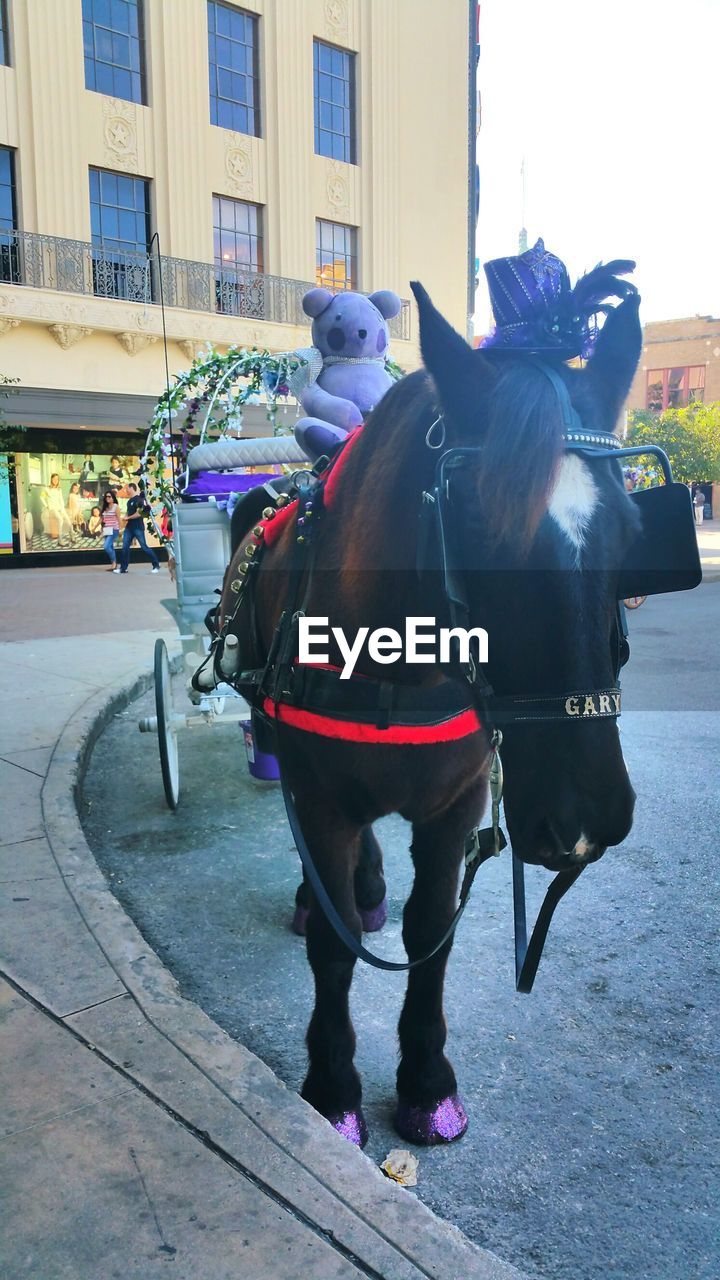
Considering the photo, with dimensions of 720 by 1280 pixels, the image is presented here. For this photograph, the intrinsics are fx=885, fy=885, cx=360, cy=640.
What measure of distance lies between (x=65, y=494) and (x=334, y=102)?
12.1 meters

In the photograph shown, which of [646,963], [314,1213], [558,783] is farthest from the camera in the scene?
[646,963]

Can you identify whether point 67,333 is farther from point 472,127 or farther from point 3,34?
point 472,127

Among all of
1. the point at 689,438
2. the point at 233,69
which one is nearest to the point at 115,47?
the point at 233,69

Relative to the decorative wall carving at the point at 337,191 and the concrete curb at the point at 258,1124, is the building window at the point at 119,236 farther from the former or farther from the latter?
the concrete curb at the point at 258,1124

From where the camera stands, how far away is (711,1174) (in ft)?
7.20

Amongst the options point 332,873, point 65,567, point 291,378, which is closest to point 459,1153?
point 332,873

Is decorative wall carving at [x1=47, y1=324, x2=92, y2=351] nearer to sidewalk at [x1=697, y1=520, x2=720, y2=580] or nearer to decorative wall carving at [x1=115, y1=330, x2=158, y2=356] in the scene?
decorative wall carving at [x1=115, y1=330, x2=158, y2=356]

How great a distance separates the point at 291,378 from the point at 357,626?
310 centimetres

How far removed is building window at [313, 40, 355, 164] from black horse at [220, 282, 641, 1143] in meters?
23.4

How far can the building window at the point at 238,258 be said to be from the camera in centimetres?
2067

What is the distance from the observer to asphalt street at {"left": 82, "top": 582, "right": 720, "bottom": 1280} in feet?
6.88

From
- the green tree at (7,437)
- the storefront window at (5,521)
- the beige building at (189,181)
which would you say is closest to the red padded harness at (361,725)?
the green tree at (7,437)

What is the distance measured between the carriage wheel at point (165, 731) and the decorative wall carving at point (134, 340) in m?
16.0

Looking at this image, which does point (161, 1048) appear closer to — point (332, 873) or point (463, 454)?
point (332, 873)
